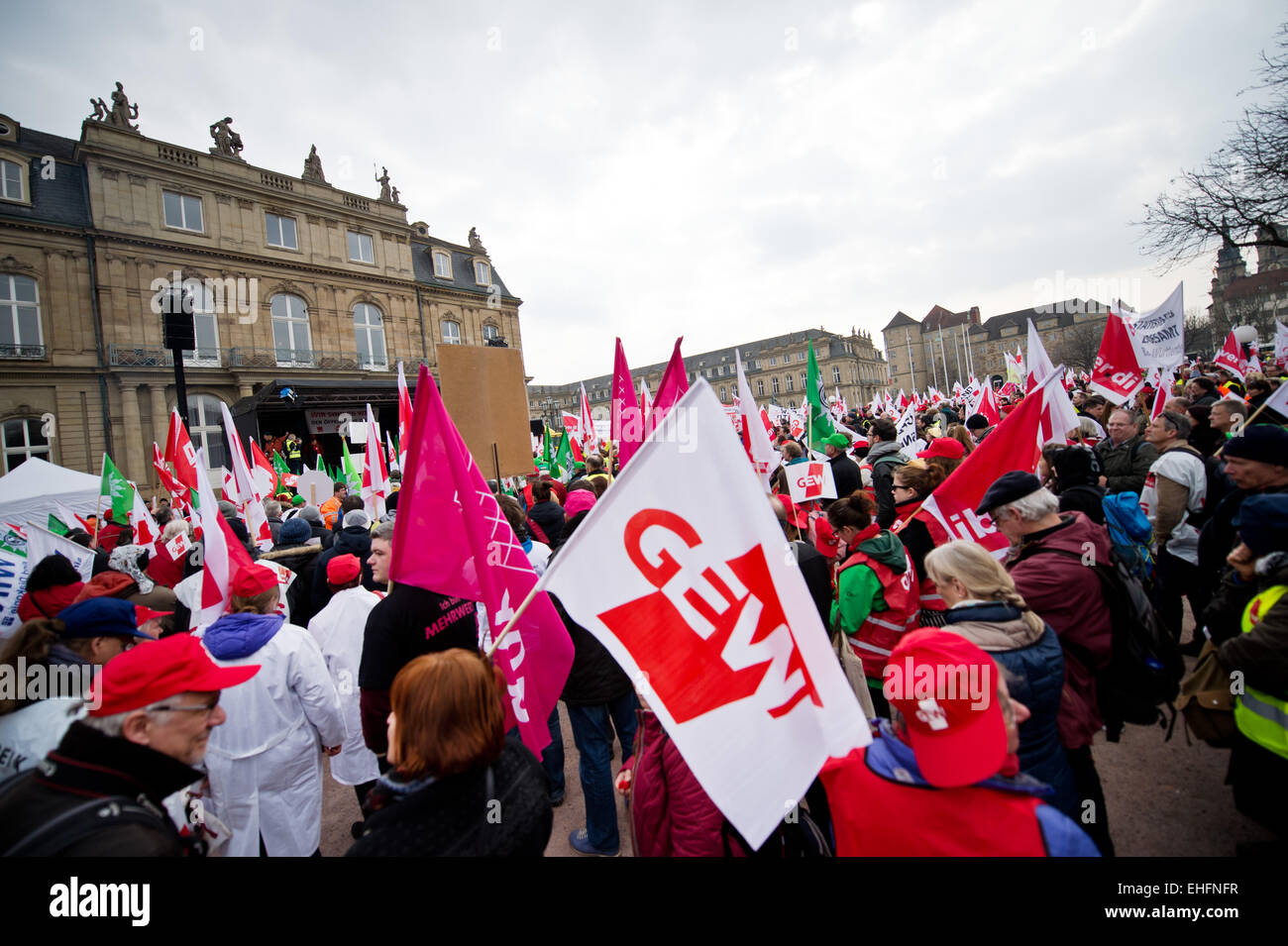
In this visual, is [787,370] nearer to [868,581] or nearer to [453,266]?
[453,266]

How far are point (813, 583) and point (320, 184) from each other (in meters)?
33.7

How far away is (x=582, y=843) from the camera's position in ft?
10.7

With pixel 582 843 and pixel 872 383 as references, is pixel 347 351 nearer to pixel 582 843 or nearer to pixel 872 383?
pixel 582 843

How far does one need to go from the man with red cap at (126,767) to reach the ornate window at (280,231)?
31.1m

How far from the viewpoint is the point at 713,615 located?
5.35ft

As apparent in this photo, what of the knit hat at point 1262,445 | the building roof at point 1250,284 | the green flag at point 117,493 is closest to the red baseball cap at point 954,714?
the knit hat at point 1262,445

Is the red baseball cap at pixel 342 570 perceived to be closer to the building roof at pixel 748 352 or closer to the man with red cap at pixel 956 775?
the man with red cap at pixel 956 775

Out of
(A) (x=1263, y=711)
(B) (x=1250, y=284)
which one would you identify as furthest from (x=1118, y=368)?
(B) (x=1250, y=284)

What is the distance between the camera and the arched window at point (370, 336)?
92.7 feet

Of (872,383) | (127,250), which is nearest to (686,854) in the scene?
(127,250)

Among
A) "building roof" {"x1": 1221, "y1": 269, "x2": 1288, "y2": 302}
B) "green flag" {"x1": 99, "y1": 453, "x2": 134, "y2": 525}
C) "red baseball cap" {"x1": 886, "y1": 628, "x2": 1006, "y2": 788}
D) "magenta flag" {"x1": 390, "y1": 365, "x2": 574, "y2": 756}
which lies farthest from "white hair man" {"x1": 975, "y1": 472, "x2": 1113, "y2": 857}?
"building roof" {"x1": 1221, "y1": 269, "x2": 1288, "y2": 302}

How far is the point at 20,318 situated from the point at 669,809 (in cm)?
3009

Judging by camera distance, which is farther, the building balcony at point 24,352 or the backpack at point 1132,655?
the building balcony at point 24,352
